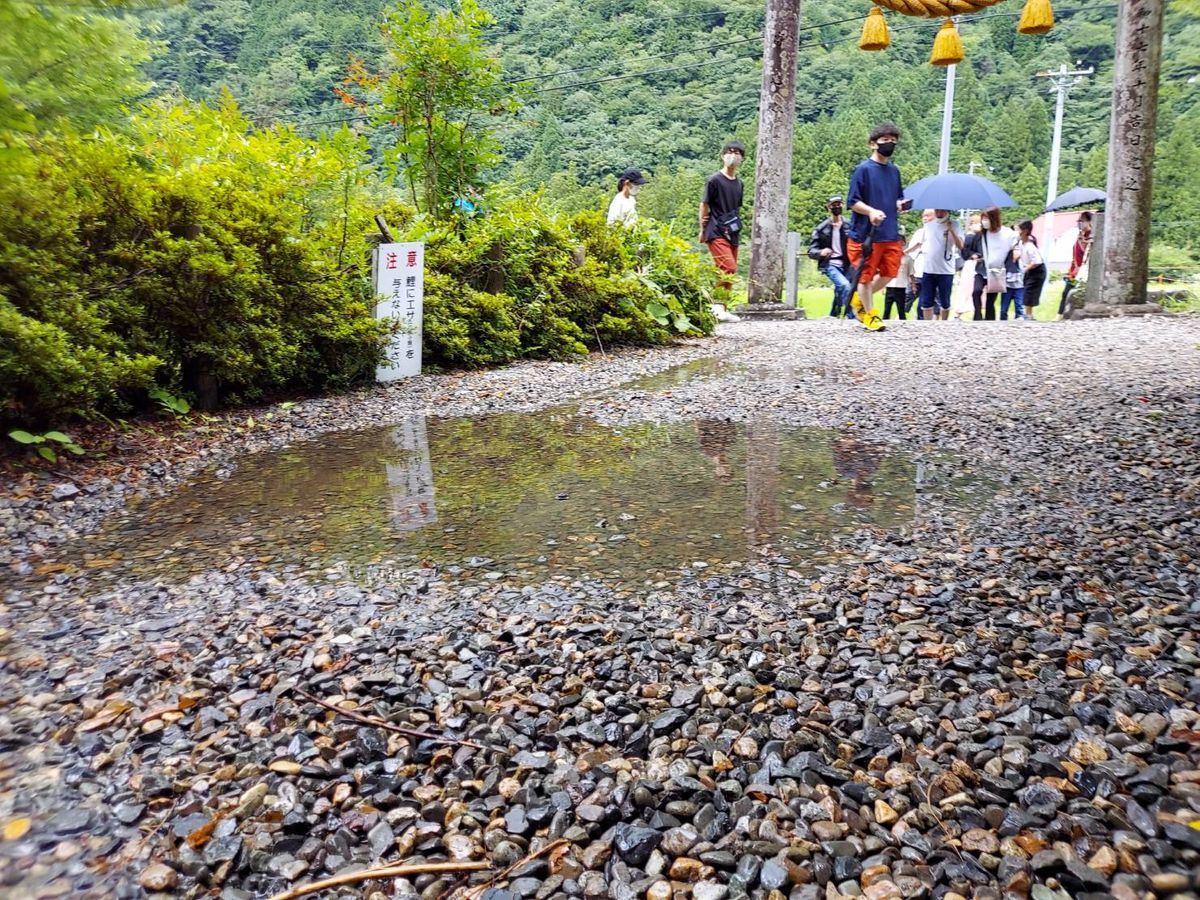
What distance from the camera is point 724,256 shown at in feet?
32.8

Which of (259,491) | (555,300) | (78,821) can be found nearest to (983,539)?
(78,821)

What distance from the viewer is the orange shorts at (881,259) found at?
8.25 metres

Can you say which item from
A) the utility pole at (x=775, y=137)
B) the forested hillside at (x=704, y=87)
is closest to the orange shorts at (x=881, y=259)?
the utility pole at (x=775, y=137)

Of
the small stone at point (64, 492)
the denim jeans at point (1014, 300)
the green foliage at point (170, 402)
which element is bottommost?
the small stone at point (64, 492)

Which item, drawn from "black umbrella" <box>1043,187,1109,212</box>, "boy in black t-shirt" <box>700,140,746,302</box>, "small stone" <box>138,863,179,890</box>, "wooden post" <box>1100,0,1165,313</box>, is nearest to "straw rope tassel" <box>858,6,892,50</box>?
"boy in black t-shirt" <box>700,140,746,302</box>

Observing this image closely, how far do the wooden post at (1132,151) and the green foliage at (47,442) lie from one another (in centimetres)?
1137

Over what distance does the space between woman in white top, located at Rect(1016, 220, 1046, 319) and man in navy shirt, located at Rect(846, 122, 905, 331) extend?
179 inches

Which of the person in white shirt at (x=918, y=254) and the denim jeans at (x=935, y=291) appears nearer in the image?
the person in white shirt at (x=918, y=254)

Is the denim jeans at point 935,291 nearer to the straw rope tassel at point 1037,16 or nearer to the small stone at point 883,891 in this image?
the straw rope tassel at point 1037,16

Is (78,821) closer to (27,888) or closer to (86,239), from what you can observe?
(27,888)

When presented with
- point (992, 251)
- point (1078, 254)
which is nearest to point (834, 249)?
point (992, 251)

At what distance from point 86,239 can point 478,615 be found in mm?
3547

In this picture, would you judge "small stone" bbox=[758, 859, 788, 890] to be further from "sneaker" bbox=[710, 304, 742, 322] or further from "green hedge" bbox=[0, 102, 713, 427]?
"sneaker" bbox=[710, 304, 742, 322]

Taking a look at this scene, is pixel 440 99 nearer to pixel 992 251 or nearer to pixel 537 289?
pixel 537 289
